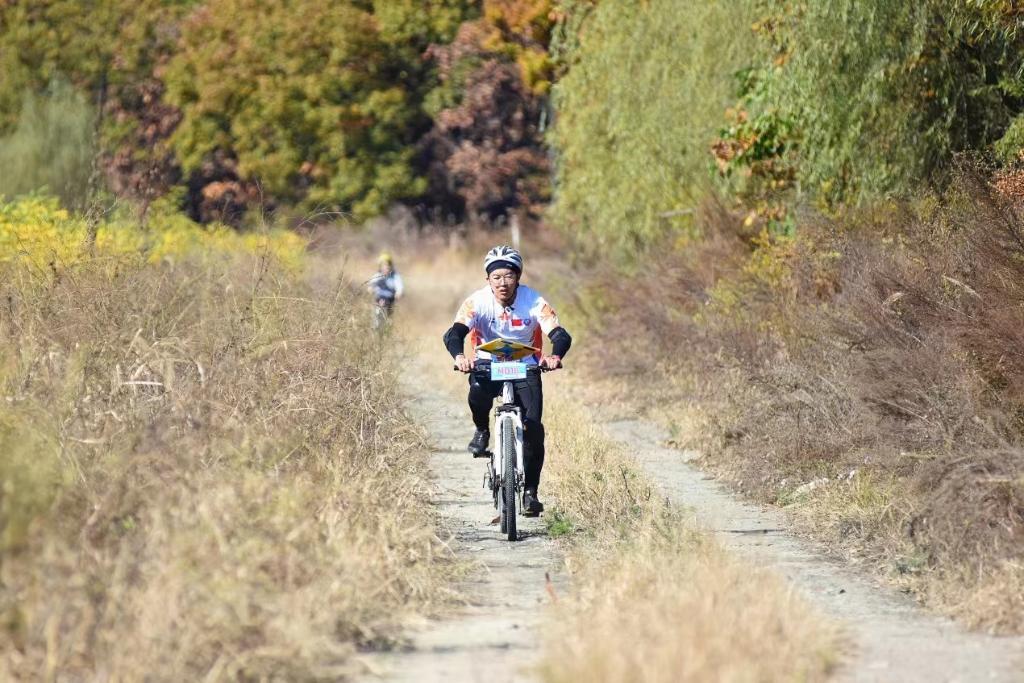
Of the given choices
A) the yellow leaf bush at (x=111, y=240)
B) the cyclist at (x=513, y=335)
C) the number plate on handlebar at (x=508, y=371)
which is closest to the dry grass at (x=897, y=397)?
the cyclist at (x=513, y=335)

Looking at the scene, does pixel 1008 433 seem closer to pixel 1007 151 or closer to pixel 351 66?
pixel 1007 151

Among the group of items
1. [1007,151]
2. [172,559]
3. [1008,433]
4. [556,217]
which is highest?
[556,217]

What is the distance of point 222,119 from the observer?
161 feet

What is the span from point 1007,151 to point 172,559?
9263 mm

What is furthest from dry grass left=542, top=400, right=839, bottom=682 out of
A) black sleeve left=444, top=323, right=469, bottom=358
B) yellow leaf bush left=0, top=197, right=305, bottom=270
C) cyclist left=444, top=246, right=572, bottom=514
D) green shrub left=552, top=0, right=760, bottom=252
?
green shrub left=552, top=0, right=760, bottom=252

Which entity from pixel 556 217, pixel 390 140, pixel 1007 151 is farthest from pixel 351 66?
pixel 1007 151

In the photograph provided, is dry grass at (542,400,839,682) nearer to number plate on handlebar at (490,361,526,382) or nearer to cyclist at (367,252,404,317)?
number plate on handlebar at (490,361,526,382)

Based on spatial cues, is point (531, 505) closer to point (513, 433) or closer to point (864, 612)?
point (513, 433)

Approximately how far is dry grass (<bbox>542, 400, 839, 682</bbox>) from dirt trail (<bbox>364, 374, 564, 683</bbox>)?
7.7 inches

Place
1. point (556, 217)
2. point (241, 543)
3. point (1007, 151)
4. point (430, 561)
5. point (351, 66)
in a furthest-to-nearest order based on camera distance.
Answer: point (351, 66)
point (556, 217)
point (1007, 151)
point (430, 561)
point (241, 543)

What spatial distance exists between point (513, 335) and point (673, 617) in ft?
15.5

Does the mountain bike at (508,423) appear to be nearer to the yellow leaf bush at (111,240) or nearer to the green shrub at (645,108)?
the yellow leaf bush at (111,240)

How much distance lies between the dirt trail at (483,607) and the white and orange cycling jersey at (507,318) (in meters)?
1.27

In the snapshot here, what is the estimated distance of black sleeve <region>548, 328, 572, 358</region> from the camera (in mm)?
11852
